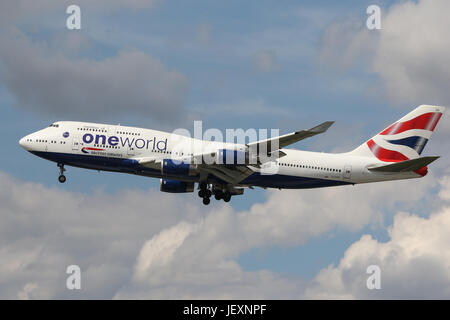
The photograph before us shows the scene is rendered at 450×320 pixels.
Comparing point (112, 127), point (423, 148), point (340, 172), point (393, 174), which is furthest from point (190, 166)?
point (423, 148)

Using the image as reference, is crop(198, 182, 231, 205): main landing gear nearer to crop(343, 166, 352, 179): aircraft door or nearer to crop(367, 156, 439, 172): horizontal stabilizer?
crop(343, 166, 352, 179): aircraft door

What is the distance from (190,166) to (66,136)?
10173 millimetres

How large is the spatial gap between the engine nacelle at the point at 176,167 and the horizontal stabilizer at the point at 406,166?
15.4 meters

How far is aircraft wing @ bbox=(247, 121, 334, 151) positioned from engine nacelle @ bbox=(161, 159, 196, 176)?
5.03 m

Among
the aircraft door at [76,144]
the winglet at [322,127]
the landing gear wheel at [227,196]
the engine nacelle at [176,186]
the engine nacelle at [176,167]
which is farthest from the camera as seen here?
the engine nacelle at [176,186]

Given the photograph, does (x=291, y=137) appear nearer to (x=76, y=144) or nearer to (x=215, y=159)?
(x=215, y=159)

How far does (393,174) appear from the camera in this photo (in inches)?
2355

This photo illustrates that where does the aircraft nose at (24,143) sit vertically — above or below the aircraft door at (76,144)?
above

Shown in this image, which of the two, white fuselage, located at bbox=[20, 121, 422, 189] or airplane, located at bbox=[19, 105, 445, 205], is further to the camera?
white fuselage, located at bbox=[20, 121, 422, 189]

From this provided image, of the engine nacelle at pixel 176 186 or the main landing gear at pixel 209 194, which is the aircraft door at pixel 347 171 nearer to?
the main landing gear at pixel 209 194

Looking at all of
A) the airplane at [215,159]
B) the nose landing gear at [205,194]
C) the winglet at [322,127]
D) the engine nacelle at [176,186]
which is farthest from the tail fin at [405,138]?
the winglet at [322,127]

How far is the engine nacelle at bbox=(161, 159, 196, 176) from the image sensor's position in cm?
5516

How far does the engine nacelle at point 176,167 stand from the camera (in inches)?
2172

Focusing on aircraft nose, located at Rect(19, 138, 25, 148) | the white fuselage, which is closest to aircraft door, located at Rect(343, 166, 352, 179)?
the white fuselage
